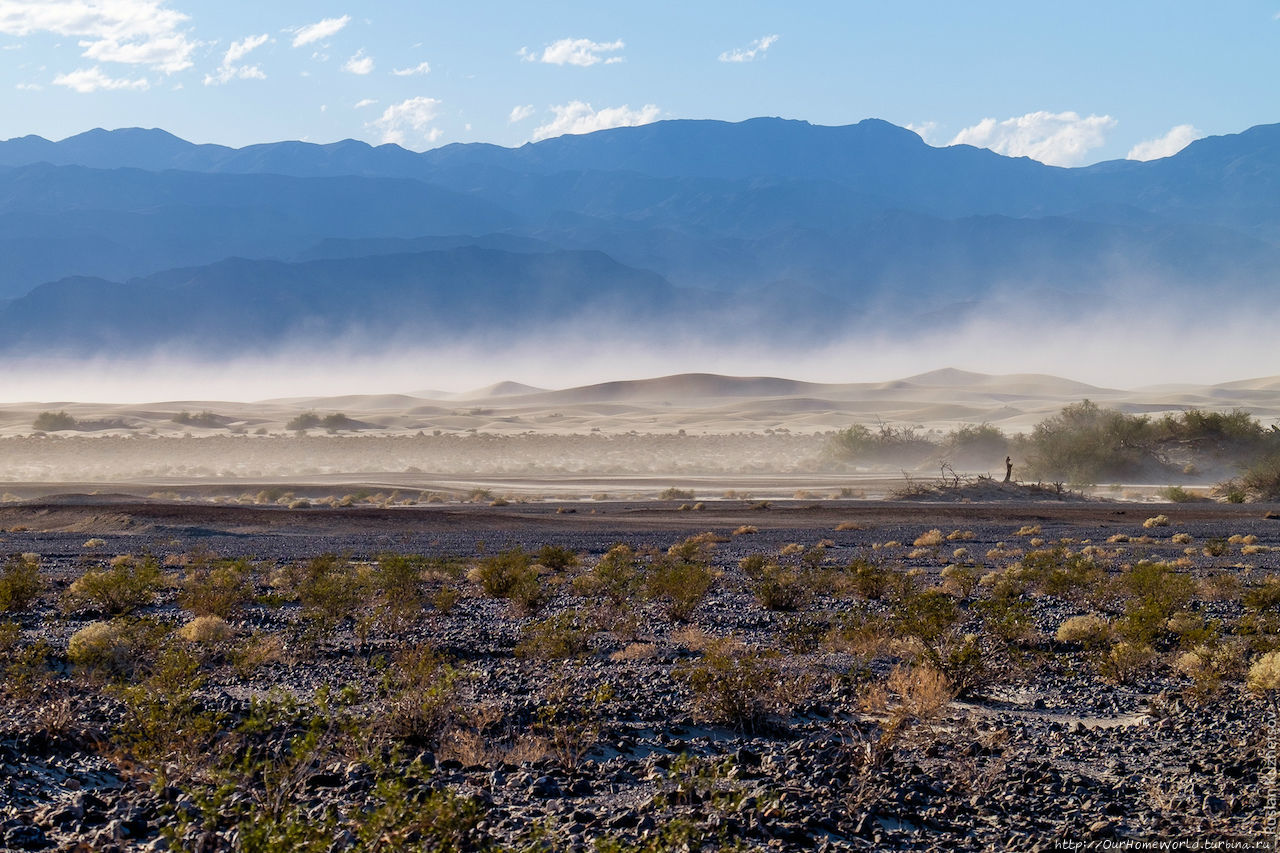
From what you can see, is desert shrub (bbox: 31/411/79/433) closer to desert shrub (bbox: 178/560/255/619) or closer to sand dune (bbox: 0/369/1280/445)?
sand dune (bbox: 0/369/1280/445)

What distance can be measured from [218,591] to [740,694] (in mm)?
10015

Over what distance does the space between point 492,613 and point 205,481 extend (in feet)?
161

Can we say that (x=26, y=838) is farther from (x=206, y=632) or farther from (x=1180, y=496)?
(x=1180, y=496)

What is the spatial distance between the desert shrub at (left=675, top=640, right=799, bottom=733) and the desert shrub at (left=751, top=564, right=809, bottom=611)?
6.36 m

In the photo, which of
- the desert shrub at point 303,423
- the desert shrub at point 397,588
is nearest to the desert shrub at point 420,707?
the desert shrub at point 397,588

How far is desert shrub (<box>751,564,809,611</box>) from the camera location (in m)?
16.2

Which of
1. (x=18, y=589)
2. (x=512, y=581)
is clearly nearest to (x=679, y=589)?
(x=512, y=581)

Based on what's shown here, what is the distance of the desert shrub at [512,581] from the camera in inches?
623

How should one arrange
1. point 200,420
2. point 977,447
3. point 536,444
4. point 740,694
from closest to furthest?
point 740,694
point 977,447
point 536,444
point 200,420

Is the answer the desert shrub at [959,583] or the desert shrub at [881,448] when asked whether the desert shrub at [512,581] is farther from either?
the desert shrub at [881,448]

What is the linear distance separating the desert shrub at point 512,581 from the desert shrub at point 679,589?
1781mm

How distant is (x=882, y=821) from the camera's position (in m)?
6.78

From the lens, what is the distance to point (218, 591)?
52.5 ft

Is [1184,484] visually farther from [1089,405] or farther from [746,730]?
[746,730]
